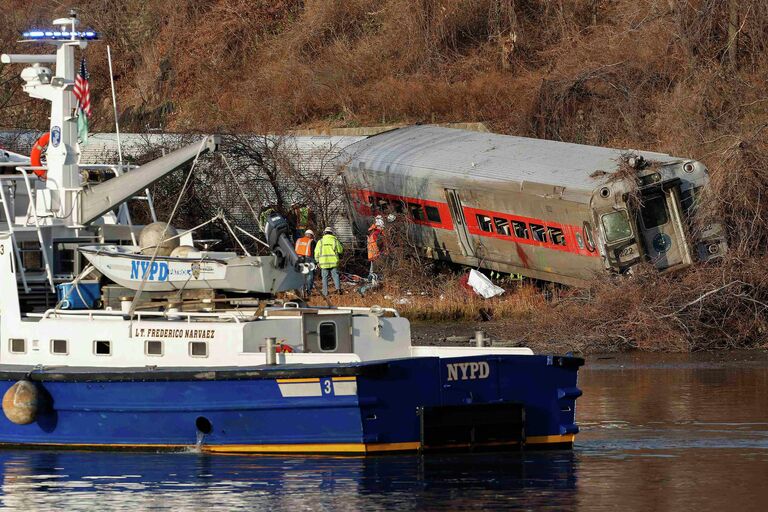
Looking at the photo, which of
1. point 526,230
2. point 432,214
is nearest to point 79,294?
point 526,230

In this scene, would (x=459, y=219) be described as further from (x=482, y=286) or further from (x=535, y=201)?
(x=535, y=201)

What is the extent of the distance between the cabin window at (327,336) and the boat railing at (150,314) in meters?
0.92

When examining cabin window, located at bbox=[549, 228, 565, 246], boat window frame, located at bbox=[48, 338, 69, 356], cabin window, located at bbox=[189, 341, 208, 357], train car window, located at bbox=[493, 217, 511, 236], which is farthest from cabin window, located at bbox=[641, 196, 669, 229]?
boat window frame, located at bbox=[48, 338, 69, 356]

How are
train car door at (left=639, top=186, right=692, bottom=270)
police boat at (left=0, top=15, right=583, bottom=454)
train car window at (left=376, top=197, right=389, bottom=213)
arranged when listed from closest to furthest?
police boat at (left=0, top=15, right=583, bottom=454), train car door at (left=639, top=186, right=692, bottom=270), train car window at (left=376, top=197, right=389, bottom=213)

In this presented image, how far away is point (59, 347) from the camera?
1839 cm

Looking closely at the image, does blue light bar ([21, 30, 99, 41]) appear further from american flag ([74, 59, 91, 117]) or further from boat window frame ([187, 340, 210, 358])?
boat window frame ([187, 340, 210, 358])

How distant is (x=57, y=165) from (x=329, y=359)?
5103 millimetres

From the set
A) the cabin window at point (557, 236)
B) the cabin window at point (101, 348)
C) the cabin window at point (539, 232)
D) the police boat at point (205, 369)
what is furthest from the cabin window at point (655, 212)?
the cabin window at point (101, 348)

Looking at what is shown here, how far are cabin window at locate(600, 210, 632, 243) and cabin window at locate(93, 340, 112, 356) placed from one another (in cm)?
1291

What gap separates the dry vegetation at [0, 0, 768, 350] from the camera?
90.2 feet

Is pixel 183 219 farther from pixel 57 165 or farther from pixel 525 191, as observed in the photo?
pixel 57 165

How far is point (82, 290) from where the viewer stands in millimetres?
18922

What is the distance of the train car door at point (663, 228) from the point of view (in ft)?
93.8

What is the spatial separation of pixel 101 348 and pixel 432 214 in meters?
15.3
